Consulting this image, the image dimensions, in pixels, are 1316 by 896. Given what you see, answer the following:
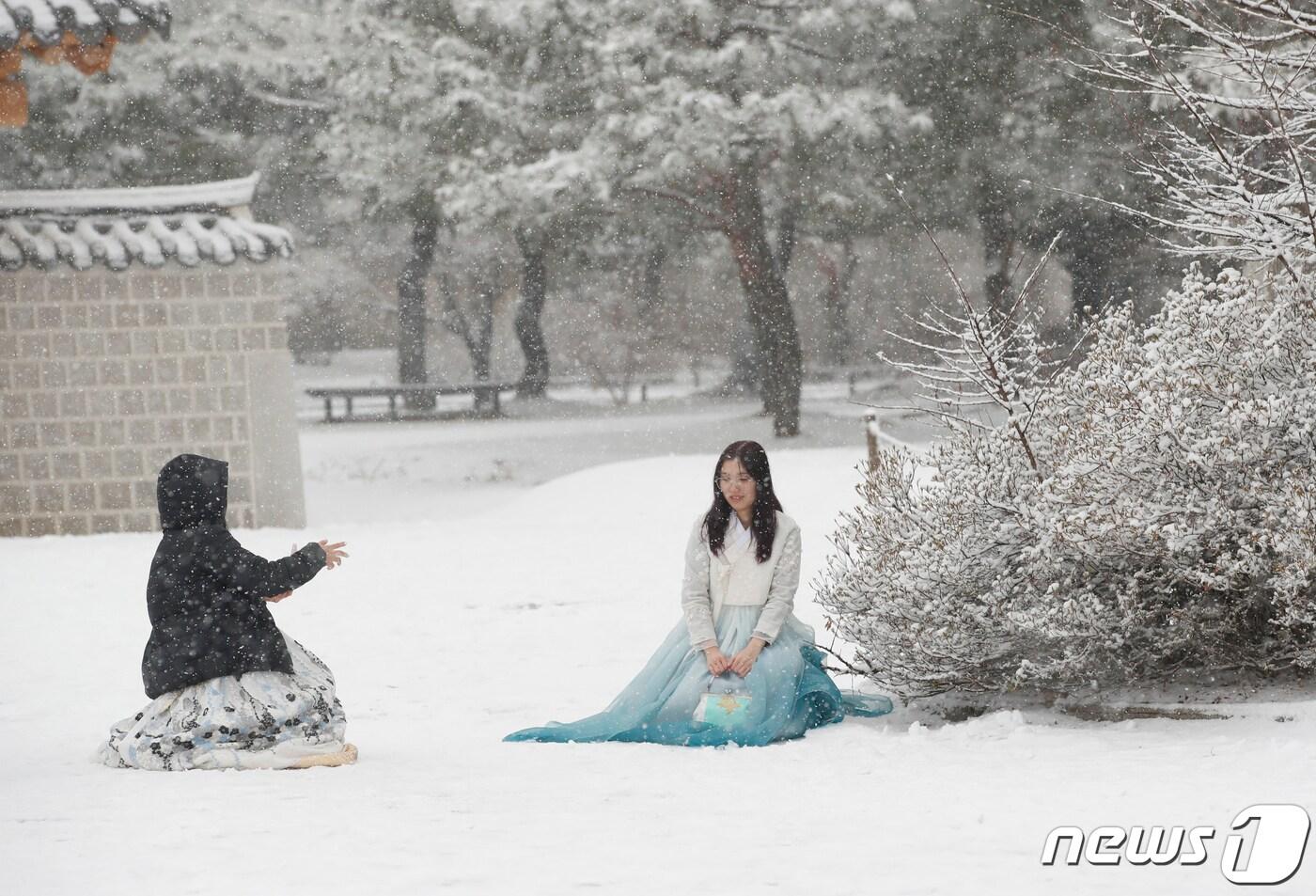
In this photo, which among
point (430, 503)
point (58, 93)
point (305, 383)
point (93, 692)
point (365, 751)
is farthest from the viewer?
point (305, 383)

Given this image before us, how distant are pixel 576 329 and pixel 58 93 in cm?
1460

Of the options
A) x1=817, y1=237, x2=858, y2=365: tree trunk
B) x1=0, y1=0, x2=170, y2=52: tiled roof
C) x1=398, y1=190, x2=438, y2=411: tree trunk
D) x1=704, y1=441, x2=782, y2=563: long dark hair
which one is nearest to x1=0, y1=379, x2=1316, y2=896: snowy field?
x1=704, y1=441, x2=782, y2=563: long dark hair

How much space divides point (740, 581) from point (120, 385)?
8.53m

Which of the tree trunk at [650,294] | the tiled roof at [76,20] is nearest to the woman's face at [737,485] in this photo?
the tiled roof at [76,20]

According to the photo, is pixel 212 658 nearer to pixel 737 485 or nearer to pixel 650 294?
pixel 737 485

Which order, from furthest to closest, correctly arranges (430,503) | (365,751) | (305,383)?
1. (305,383)
2. (430,503)
3. (365,751)

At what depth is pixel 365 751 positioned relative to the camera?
205 inches

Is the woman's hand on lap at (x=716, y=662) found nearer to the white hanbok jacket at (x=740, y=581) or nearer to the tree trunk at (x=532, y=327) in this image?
the white hanbok jacket at (x=740, y=581)

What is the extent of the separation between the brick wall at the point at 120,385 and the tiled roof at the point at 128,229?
0.54 feet

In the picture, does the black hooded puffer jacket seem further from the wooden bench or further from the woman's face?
the wooden bench

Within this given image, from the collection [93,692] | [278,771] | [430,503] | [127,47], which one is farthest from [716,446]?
[278,771]

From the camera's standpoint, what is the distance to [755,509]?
560 centimetres

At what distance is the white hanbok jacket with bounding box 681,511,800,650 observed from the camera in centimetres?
544

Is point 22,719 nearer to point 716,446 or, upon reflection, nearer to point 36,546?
point 36,546
